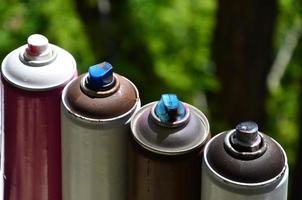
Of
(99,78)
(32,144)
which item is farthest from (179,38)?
(99,78)

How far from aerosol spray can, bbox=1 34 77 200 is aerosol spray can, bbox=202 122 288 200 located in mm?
385

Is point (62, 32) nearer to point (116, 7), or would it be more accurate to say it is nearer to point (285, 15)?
point (116, 7)

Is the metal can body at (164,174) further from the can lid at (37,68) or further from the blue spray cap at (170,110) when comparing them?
the can lid at (37,68)

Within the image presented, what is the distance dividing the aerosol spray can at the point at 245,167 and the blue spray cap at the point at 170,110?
0.30ft

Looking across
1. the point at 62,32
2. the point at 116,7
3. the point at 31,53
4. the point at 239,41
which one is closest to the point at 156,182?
the point at 31,53

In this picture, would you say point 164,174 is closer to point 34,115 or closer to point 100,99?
point 100,99

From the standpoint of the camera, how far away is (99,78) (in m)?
1.76

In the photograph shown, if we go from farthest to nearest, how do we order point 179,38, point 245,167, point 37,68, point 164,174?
point 179,38 → point 37,68 → point 164,174 → point 245,167

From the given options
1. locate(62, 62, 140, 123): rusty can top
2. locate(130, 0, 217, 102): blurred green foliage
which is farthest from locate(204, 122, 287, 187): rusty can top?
locate(130, 0, 217, 102): blurred green foliage

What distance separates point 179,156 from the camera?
66.0 inches

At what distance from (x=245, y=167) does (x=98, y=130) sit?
12.6 inches

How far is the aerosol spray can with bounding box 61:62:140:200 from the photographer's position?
176 centimetres

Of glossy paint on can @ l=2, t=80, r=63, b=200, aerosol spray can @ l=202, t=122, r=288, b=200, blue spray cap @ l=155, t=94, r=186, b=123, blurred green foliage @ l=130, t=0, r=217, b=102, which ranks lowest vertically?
blurred green foliage @ l=130, t=0, r=217, b=102

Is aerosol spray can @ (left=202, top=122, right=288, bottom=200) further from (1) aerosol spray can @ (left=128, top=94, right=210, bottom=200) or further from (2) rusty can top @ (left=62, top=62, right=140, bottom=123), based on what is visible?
(2) rusty can top @ (left=62, top=62, right=140, bottom=123)
